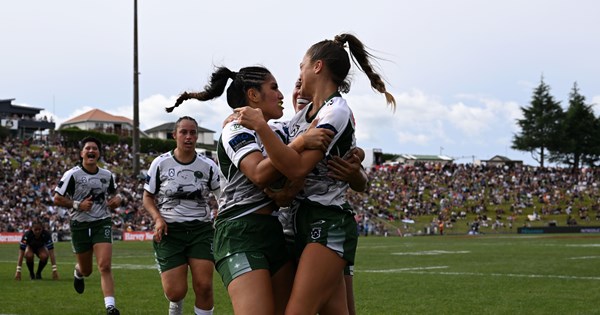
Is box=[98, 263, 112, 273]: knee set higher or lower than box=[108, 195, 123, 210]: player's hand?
→ lower

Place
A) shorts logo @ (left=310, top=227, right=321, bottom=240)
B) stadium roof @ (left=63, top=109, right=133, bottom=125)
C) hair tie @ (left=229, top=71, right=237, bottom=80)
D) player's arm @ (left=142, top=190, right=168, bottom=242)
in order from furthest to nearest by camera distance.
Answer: stadium roof @ (left=63, top=109, right=133, bottom=125) < player's arm @ (left=142, top=190, right=168, bottom=242) < hair tie @ (left=229, top=71, right=237, bottom=80) < shorts logo @ (left=310, top=227, right=321, bottom=240)

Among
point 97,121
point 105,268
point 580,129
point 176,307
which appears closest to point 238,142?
point 176,307

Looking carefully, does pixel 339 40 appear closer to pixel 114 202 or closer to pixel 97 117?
pixel 114 202

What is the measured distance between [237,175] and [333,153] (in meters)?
0.65

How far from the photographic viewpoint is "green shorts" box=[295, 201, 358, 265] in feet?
16.7

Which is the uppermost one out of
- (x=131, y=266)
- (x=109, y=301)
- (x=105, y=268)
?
(x=105, y=268)

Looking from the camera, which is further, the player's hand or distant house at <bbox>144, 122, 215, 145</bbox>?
distant house at <bbox>144, 122, 215, 145</bbox>

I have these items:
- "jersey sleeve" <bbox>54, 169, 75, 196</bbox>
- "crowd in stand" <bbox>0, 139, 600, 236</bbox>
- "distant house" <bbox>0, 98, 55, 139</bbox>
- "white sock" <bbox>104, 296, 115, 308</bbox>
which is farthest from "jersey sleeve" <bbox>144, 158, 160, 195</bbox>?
"distant house" <bbox>0, 98, 55, 139</bbox>

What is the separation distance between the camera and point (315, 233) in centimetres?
510

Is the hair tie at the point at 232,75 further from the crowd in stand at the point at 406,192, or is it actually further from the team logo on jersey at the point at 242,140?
the crowd in stand at the point at 406,192

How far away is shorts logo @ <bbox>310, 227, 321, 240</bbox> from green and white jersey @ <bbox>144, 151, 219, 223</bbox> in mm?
4618

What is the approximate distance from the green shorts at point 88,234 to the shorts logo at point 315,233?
7.81 metres

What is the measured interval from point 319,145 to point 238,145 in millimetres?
561

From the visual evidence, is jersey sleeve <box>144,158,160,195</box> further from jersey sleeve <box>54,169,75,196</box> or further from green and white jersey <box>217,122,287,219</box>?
green and white jersey <box>217,122,287,219</box>
